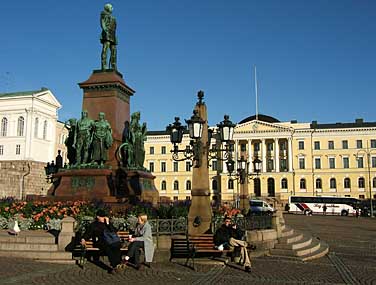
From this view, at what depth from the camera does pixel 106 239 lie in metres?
10.8

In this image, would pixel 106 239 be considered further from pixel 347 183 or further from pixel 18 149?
pixel 347 183

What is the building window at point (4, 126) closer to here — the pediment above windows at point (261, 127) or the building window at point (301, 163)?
the pediment above windows at point (261, 127)

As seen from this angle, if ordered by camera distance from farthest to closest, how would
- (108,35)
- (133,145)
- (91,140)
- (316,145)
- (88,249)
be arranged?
(316,145) < (108,35) < (133,145) < (91,140) < (88,249)

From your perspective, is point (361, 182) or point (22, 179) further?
point (361, 182)

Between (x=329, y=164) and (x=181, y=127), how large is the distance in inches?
3133

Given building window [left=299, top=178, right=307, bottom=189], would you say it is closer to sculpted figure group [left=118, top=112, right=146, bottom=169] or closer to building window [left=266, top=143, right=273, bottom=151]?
building window [left=266, top=143, right=273, bottom=151]

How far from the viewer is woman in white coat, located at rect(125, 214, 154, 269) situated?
1116 cm

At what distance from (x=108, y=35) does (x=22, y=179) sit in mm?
55849

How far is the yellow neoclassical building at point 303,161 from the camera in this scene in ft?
288

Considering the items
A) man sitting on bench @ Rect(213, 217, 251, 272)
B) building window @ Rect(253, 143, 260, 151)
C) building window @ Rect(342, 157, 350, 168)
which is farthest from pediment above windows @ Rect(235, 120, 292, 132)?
man sitting on bench @ Rect(213, 217, 251, 272)

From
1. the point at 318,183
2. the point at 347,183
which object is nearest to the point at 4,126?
the point at 318,183

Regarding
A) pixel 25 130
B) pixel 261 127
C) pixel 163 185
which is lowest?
pixel 163 185

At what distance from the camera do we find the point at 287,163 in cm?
9231

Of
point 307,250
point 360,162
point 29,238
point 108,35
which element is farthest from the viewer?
point 360,162
